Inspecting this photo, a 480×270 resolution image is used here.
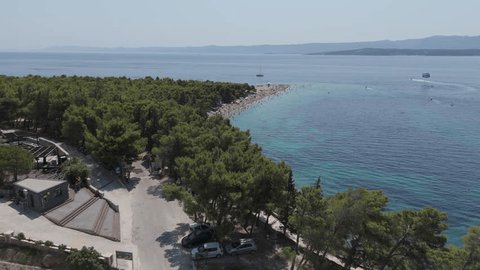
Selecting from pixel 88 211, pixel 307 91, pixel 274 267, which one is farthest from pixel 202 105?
pixel 307 91

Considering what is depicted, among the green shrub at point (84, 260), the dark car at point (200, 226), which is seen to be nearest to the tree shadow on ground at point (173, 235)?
the dark car at point (200, 226)

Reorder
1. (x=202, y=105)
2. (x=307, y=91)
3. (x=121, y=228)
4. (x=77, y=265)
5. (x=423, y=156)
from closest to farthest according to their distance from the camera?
(x=77, y=265), (x=121, y=228), (x=423, y=156), (x=202, y=105), (x=307, y=91)

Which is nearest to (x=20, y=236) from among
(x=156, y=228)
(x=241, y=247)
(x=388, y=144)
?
(x=156, y=228)

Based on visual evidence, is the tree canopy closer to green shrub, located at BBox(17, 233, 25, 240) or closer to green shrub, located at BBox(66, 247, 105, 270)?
green shrub, located at BBox(17, 233, 25, 240)

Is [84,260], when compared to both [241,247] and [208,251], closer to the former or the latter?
[208,251]

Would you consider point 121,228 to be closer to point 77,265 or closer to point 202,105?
point 77,265

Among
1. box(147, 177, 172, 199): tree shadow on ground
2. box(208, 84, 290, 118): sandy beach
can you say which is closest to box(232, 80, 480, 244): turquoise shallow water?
box(208, 84, 290, 118): sandy beach
